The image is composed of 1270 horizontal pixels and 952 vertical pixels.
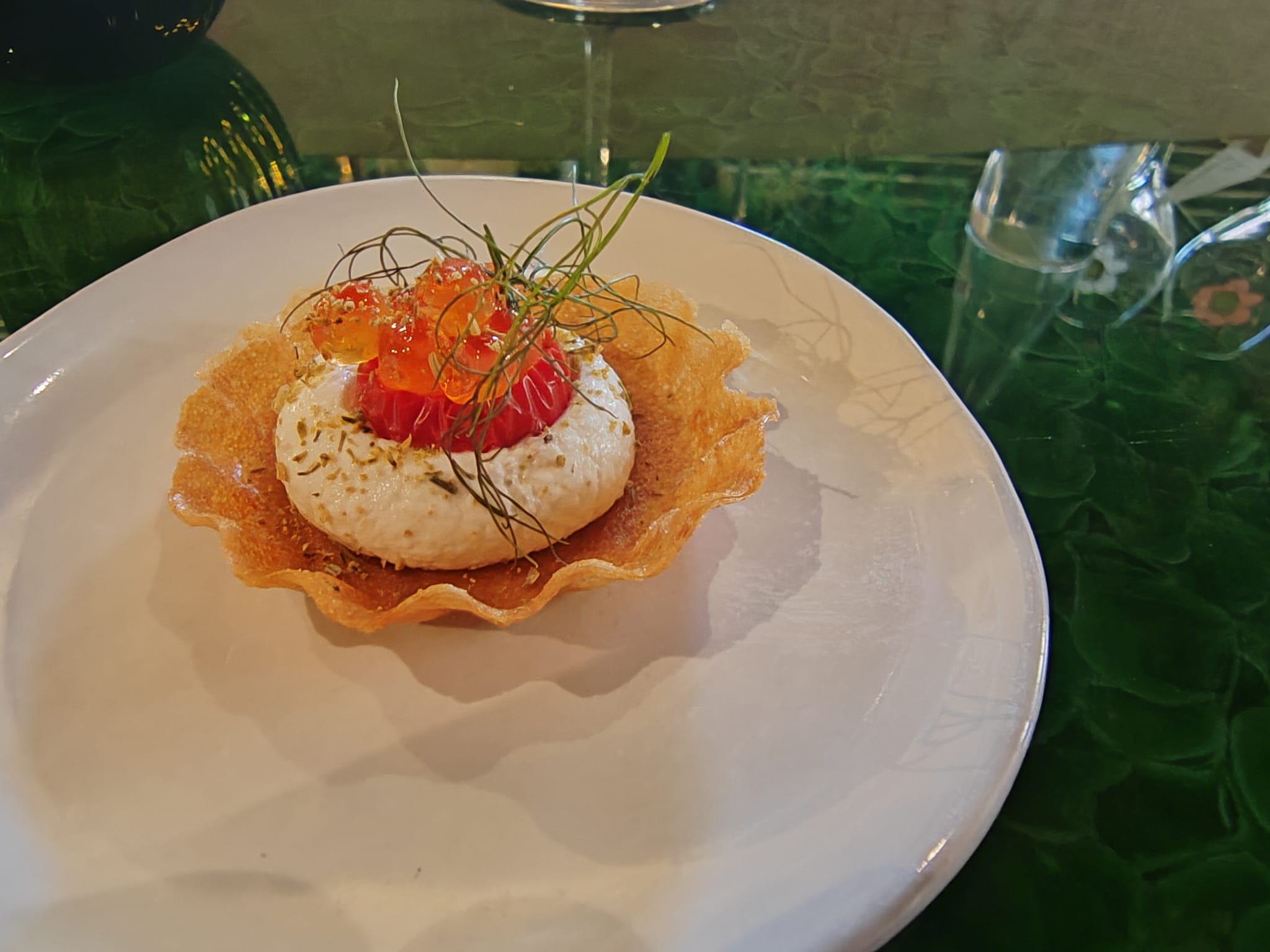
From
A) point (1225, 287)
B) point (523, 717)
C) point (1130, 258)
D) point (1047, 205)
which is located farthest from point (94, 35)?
point (1225, 287)

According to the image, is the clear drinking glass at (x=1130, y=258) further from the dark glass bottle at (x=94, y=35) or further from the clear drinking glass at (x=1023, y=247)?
the dark glass bottle at (x=94, y=35)

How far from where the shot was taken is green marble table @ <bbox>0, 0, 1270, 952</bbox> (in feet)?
3.51

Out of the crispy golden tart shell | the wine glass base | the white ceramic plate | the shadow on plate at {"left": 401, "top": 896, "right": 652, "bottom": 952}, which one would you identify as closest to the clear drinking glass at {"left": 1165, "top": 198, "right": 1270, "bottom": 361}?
the white ceramic plate

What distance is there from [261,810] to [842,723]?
761mm

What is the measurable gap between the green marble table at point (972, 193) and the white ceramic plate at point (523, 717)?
145 millimetres

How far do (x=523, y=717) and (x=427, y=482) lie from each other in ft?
1.21

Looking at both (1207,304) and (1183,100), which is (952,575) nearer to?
(1207,304)

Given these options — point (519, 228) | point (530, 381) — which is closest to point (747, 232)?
point (519, 228)

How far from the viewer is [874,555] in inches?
52.8

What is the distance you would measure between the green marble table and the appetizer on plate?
0.61 meters

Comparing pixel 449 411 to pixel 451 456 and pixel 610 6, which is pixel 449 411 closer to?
pixel 451 456

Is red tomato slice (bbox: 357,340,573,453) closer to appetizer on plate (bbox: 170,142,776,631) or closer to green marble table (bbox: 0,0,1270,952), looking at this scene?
appetizer on plate (bbox: 170,142,776,631)

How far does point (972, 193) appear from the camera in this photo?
227 cm

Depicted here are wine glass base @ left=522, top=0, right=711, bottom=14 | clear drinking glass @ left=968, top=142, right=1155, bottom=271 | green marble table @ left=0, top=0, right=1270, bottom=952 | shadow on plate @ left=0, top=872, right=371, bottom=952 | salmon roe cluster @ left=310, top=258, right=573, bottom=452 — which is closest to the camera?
shadow on plate @ left=0, top=872, right=371, bottom=952
